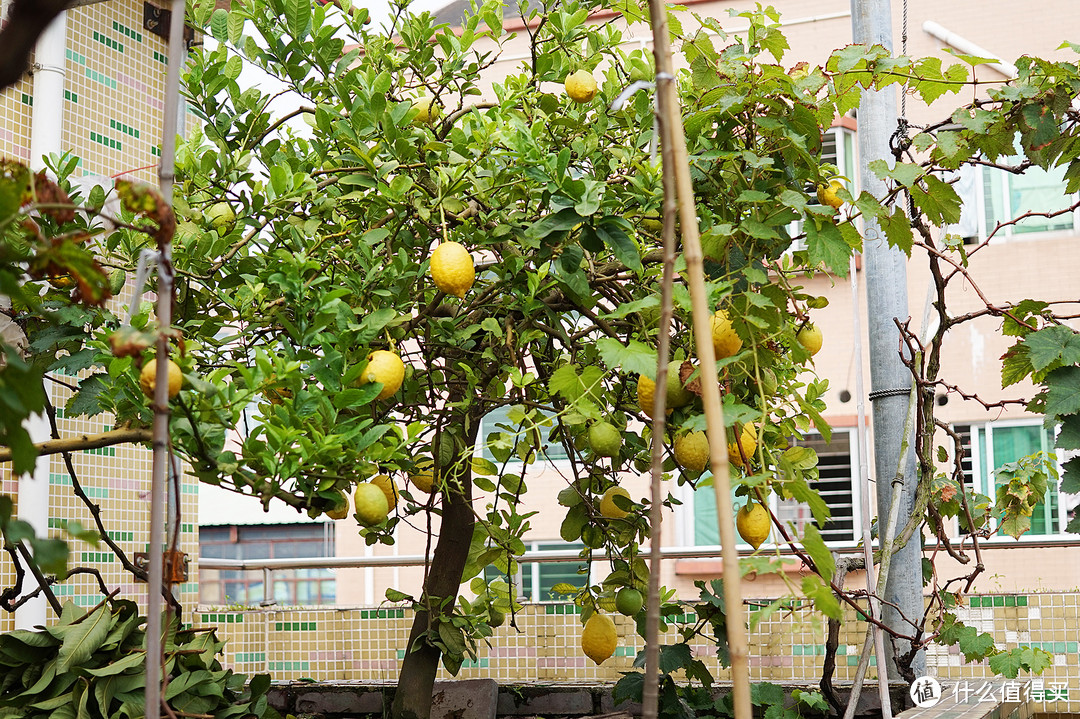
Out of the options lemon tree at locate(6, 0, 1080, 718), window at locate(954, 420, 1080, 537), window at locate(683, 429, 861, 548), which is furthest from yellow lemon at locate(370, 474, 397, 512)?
window at locate(954, 420, 1080, 537)

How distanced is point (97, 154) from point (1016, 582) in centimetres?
628

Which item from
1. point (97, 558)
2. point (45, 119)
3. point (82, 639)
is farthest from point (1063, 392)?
point (45, 119)

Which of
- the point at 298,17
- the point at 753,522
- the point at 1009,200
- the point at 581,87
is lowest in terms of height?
the point at 753,522

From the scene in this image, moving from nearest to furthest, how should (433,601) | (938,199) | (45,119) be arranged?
(938,199)
(433,601)
(45,119)

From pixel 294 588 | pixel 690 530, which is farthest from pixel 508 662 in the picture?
pixel 294 588

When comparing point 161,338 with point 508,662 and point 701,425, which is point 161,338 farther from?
point 508,662

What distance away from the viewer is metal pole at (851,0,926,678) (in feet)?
7.52

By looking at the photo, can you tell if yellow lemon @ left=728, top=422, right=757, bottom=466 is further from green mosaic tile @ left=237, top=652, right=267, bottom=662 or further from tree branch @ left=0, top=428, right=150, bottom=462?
green mosaic tile @ left=237, top=652, right=267, bottom=662

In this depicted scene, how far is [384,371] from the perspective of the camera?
4.91ft

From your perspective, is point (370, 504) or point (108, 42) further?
point (108, 42)

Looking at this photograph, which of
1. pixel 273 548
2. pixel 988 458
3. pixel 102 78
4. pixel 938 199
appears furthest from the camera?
pixel 273 548

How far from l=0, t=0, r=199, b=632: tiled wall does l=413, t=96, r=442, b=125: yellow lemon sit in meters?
1.32

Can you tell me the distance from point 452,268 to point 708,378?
28.0 inches

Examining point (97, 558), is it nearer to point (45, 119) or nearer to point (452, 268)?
point (45, 119)
